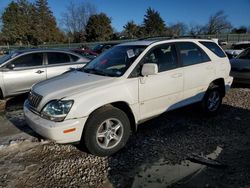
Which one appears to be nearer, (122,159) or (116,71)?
(122,159)

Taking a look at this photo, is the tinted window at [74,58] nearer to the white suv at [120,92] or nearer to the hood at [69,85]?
the white suv at [120,92]

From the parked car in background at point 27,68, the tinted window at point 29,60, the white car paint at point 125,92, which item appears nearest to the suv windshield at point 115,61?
the white car paint at point 125,92

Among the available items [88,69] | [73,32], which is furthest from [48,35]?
[88,69]

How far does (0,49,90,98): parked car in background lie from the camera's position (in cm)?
701

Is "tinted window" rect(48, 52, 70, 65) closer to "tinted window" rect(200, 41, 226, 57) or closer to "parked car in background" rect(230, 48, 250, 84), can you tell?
"tinted window" rect(200, 41, 226, 57)

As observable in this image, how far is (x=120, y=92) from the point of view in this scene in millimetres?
4012

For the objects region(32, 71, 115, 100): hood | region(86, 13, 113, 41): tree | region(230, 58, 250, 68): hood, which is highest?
region(86, 13, 113, 41): tree

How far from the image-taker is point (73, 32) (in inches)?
2425

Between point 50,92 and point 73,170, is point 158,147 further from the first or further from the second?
point 50,92

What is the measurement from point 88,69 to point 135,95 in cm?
120

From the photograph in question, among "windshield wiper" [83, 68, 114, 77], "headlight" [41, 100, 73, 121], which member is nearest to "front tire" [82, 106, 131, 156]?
"headlight" [41, 100, 73, 121]

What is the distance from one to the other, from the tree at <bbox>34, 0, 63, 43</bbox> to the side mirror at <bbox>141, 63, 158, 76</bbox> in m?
60.2

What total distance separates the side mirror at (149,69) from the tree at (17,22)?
6047 centimetres

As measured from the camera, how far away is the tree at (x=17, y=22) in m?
58.4
